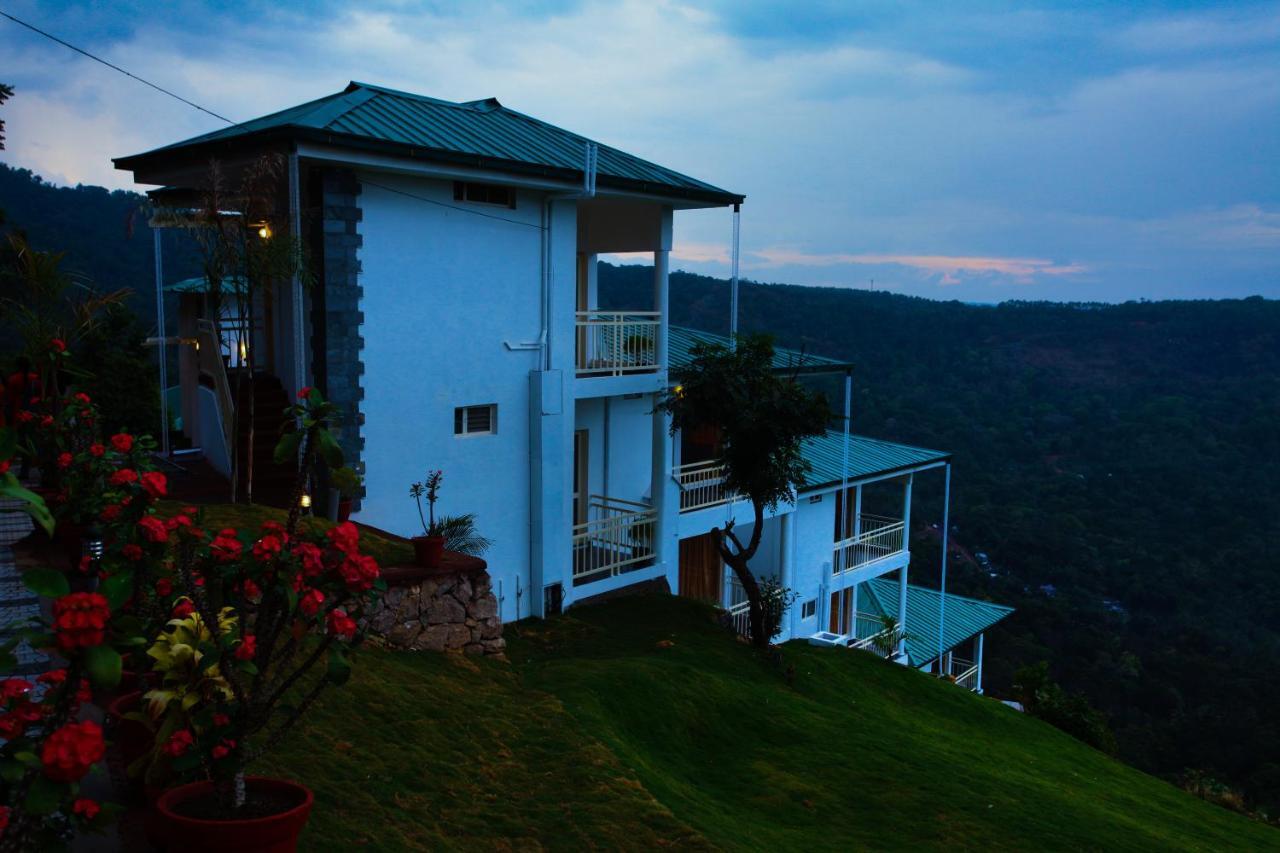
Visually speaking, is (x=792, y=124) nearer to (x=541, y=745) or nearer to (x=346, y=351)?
(x=346, y=351)

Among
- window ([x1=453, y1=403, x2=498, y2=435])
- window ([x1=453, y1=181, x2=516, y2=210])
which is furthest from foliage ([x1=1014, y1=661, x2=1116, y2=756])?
window ([x1=453, y1=181, x2=516, y2=210])

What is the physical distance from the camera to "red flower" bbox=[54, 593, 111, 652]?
3377 millimetres

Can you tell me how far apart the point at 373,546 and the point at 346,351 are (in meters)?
2.59

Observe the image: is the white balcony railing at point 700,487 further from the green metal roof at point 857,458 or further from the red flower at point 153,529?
the red flower at point 153,529

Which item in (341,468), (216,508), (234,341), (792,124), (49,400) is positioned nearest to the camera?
(341,468)

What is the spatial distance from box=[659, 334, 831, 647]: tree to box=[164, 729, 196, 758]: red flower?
10.9 metres

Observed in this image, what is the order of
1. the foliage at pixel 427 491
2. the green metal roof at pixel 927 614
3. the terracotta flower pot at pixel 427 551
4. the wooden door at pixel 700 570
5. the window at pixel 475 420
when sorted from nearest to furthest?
the terracotta flower pot at pixel 427 551 → the foliage at pixel 427 491 → the window at pixel 475 420 → the wooden door at pixel 700 570 → the green metal roof at pixel 927 614

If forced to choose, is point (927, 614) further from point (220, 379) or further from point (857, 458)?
point (220, 379)

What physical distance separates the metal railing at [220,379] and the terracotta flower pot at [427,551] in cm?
281

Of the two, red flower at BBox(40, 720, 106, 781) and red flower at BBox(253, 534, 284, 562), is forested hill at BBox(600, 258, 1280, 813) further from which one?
red flower at BBox(40, 720, 106, 781)

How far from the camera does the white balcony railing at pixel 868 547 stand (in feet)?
79.9

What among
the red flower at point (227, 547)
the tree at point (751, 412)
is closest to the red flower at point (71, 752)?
the red flower at point (227, 547)

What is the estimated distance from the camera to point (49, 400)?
378 inches

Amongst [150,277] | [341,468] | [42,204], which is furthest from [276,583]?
[42,204]
